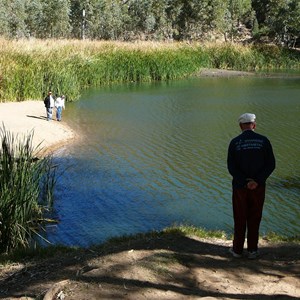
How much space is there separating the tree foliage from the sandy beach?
101ft

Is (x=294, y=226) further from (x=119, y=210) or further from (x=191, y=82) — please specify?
(x=191, y=82)

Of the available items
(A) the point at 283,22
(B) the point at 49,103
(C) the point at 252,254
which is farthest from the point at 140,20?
(C) the point at 252,254

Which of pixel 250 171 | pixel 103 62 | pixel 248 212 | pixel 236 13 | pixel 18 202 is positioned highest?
pixel 236 13

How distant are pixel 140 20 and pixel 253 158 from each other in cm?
5929

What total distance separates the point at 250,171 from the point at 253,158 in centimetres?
14

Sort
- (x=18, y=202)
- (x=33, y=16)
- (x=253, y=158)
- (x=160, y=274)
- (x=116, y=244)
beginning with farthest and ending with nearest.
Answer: (x=33, y=16) < (x=18, y=202) < (x=116, y=244) < (x=253, y=158) < (x=160, y=274)

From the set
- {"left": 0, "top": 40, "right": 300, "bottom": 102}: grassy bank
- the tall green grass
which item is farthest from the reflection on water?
{"left": 0, "top": 40, "right": 300, "bottom": 102}: grassy bank

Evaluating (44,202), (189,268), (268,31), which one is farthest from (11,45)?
(268,31)

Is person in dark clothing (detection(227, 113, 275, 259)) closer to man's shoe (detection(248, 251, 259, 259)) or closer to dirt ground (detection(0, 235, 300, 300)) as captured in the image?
man's shoe (detection(248, 251, 259, 259))

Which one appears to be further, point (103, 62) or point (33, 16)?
point (33, 16)

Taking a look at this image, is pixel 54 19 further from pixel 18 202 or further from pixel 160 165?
pixel 18 202

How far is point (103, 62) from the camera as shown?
108 feet

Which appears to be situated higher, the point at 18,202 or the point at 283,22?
the point at 283,22

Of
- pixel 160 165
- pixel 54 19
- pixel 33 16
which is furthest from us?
pixel 33 16
